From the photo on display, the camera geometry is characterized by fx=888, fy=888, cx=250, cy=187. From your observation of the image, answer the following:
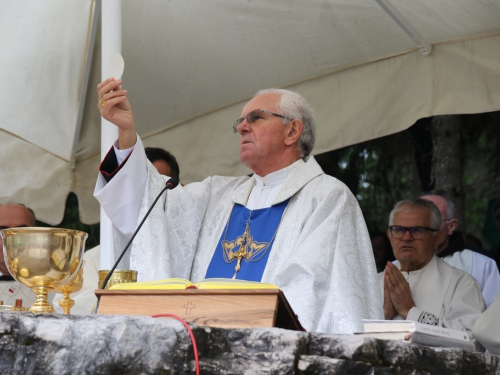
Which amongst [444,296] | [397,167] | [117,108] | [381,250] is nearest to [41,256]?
[117,108]

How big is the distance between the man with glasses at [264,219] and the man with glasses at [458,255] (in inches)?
80.9

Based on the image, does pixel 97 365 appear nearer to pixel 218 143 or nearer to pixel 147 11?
pixel 147 11

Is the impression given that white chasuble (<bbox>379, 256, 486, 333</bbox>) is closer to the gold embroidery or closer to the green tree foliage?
the gold embroidery

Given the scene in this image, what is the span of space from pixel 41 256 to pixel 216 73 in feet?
Result: 13.1

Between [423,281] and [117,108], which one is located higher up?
[117,108]

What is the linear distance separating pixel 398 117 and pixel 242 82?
48.6 inches

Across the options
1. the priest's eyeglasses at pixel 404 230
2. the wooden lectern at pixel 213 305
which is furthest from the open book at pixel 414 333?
the priest's eyeglasses at pixel 404 230

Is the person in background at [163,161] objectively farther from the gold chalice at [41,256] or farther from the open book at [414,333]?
the open book at [414,333]

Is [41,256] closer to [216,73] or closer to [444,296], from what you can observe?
[444,296]

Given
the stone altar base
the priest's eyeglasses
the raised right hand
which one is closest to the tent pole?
the raised right hand

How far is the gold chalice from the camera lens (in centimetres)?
282

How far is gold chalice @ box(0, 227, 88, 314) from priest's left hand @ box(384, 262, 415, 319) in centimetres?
299

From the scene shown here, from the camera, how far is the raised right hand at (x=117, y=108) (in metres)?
3.94

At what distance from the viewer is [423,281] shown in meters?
5.85
